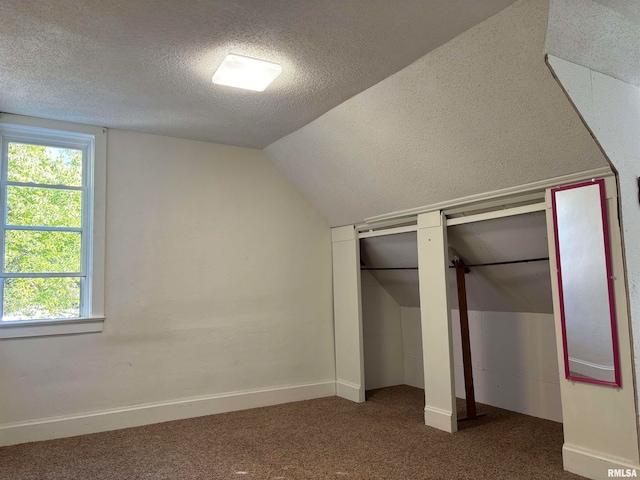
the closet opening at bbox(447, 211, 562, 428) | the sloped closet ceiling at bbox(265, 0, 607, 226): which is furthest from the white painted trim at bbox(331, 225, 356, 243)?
the closet opening at bbox(447, 211, 562, 428)

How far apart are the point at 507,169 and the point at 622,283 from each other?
966mm

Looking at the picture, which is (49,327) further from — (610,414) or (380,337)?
(610,414)

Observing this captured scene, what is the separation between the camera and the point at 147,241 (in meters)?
4.28

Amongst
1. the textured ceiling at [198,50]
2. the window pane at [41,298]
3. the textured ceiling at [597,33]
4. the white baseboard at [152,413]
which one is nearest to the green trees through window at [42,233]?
the window pane at [41,298]

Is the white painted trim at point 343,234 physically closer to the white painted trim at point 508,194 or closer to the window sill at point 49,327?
the white painted trim at point 508,194

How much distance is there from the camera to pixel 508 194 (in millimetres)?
3346

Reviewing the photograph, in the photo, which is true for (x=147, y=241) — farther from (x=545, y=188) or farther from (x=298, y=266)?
(x=545, y=188)

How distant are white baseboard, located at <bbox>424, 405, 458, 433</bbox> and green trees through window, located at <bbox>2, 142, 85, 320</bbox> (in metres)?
3.00

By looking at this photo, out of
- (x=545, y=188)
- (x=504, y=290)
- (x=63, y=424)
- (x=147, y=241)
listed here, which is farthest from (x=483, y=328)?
(x=63, y=424)

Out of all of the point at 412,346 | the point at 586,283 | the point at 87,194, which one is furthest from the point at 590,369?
the point at 87,194

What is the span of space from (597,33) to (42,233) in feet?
13.5

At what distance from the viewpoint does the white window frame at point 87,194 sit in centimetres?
385

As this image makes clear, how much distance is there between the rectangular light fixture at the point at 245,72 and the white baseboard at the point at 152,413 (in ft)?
9.05

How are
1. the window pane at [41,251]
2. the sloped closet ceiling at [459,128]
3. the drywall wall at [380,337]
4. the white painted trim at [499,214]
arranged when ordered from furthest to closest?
the drywall wall at [380,337]
the window pane at [41,251]
the white painted trim at [499,214]
the sloped closet ceiling at [459,128]
